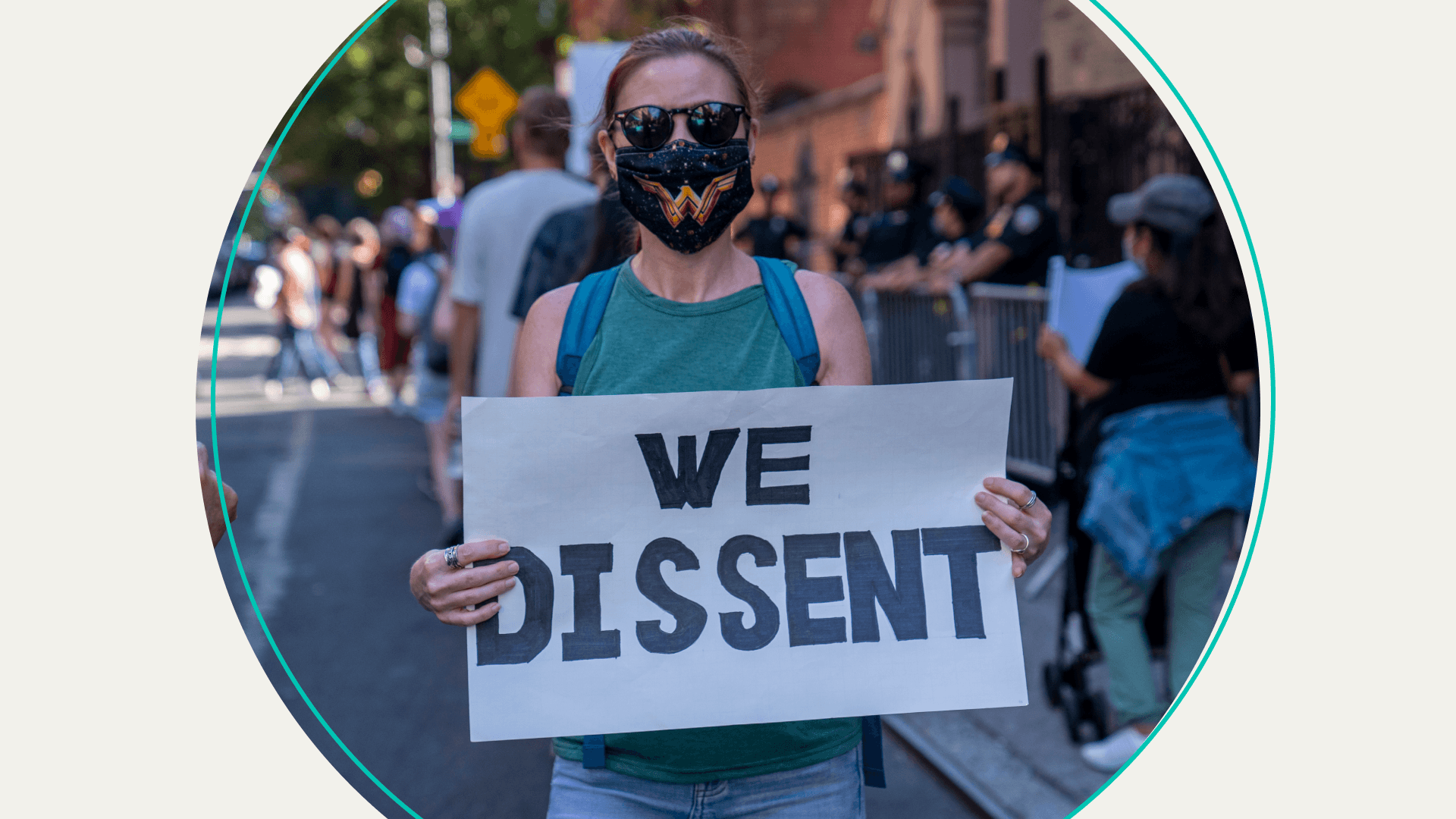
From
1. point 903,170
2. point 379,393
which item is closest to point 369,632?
point 903,170

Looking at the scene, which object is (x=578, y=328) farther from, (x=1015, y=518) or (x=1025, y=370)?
(x=1025, y=370)

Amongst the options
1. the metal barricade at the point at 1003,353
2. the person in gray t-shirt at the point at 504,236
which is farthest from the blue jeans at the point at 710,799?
the metal barricade at the point at 1003,353

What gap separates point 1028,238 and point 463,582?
15.3 ft

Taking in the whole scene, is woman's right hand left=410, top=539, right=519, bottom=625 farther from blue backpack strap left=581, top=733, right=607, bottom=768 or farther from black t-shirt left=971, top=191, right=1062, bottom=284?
black t-shirt left=971, top=191, right=1062, bottom=284

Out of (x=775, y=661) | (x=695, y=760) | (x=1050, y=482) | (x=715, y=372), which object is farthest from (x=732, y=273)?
(x=1050, y=482)

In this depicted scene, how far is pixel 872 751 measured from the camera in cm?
229

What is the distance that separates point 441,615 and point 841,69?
95.7ft

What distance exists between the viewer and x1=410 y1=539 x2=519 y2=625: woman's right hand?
6.77ft

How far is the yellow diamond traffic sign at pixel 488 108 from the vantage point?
14266 mm

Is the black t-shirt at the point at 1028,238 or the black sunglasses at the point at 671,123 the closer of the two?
the black sunglasses at the point at 671,123

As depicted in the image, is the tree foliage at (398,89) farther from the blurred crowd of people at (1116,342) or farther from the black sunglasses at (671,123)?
the black sunglasses at (671,123)

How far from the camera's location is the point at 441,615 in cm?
208

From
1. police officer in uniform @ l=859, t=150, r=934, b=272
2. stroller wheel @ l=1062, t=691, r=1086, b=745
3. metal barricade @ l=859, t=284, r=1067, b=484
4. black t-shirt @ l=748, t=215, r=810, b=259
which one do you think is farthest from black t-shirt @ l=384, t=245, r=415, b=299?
stroller wheel @ l=1062, t=691, r=1086, b=745

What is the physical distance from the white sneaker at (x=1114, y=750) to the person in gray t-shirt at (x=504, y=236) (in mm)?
2271
